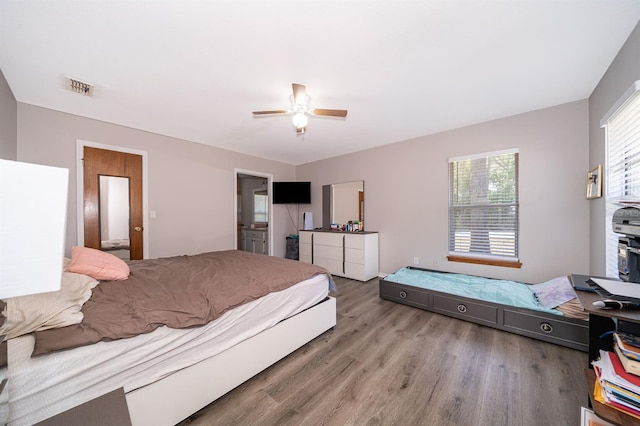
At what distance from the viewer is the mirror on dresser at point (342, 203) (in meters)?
4.50

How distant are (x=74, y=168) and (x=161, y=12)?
8.14ft

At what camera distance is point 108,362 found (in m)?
1.11

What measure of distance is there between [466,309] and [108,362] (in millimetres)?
2971

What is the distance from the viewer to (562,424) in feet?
4.27

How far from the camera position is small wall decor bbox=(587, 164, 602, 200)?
7.19 feet

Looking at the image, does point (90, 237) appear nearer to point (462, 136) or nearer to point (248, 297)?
point (248, 297)

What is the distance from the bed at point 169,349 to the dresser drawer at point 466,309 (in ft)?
4.49

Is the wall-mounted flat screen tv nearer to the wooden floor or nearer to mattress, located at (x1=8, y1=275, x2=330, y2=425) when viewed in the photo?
the wooden floor

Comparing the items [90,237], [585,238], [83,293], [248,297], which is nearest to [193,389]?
[248,297]

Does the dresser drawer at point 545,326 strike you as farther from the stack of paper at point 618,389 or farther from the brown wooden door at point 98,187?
the brown wooden door at point 98,187

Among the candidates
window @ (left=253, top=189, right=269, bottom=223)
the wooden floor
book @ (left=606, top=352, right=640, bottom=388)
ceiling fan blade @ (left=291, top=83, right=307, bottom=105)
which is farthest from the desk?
window @ (left=253, top=189, right=269, bottom=223)

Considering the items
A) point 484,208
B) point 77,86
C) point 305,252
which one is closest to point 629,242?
point 484,208

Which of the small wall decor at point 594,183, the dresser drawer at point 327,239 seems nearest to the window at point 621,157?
the small wall decor at point 594,183

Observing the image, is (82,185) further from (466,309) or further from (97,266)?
(466,309)
